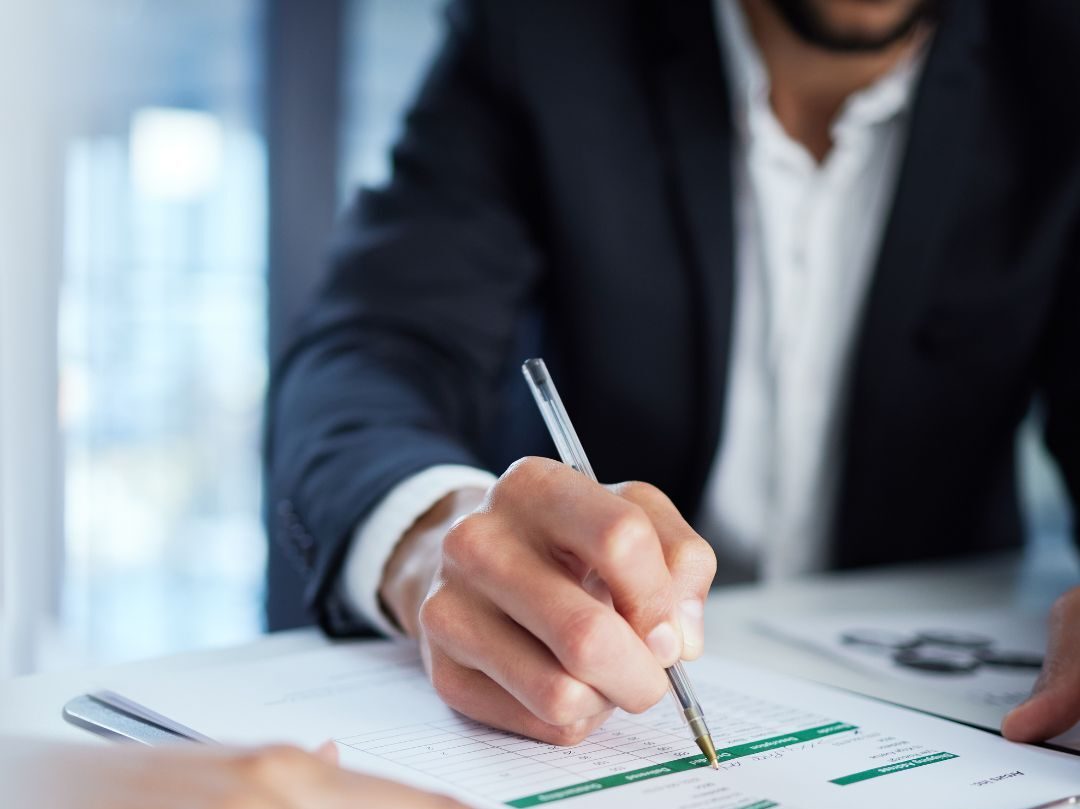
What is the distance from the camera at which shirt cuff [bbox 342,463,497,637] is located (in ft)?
2.20

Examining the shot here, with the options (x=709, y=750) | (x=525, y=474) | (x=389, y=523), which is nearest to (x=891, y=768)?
(x=709, y=750)

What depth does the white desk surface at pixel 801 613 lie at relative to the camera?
1.87ft

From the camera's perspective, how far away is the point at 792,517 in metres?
1.16

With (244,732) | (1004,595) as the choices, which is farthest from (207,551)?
(244,732)

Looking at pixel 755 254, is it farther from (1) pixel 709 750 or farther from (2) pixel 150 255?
(2) pixel 150 255

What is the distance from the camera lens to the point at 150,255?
211 cm

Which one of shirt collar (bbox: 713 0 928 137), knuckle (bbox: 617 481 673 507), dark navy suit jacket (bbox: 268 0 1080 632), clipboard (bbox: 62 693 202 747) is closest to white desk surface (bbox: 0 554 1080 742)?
clipboard (bbox: 62 693 202 747)

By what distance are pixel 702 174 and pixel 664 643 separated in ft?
2.16

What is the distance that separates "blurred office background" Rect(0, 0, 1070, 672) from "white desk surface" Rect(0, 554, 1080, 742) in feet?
3.61

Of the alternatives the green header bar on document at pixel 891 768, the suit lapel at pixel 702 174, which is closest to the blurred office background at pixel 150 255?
the suit lapel at pixel 702 174

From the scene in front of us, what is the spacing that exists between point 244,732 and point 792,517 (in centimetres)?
76

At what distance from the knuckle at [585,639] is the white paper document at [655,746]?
0.05 meters

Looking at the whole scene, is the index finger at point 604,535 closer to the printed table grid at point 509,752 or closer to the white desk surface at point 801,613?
the printed table grid at point 509,752

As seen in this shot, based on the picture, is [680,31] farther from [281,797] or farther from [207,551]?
[207,551]
